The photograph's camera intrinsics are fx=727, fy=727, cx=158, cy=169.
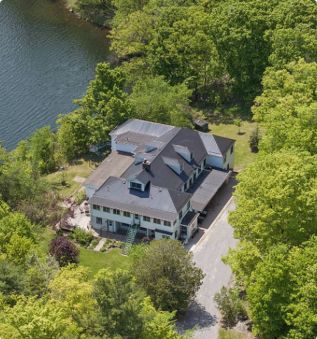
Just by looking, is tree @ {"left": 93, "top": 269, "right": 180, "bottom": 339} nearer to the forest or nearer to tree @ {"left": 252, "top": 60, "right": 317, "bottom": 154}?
the forest

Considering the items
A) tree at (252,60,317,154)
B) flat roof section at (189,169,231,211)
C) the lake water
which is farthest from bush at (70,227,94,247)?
the lake water

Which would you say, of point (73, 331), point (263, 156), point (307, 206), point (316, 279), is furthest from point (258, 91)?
point (73, 331)

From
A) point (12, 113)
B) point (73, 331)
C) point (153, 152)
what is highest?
point (73, 331)

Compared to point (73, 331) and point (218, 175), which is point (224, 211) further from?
point (73, 331)

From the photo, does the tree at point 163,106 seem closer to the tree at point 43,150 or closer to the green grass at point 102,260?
the tree at point 43,150

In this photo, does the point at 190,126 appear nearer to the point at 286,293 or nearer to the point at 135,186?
the point at 135,186

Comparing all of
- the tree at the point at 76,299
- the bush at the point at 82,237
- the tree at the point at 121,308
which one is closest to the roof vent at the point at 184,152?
the bush at the point at 82,237
